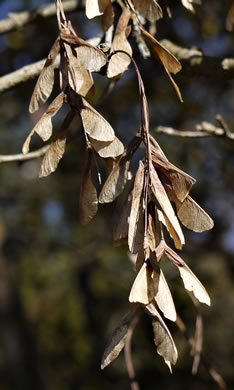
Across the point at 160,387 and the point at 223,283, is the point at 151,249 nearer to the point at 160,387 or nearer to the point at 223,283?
the point at 223,283

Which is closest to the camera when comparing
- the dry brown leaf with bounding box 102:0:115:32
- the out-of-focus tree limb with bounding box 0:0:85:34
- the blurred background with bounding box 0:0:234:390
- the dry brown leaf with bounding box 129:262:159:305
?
the dry brown leaf with bounding box 129:262:159:305

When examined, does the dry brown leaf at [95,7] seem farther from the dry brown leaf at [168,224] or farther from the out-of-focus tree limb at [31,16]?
the out-of-focus tree limb at [31,16]

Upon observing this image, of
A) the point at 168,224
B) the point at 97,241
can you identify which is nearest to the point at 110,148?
the point at 168,224

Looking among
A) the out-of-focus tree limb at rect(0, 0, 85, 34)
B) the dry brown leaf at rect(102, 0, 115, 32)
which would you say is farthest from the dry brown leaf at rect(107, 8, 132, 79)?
the out-of-focus tree limb at rect(0, 0, 85, 34)

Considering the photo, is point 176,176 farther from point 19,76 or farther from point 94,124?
point 19,76

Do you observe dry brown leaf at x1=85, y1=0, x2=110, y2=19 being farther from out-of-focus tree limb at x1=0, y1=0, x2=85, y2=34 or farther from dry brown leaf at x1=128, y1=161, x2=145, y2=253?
out-of-focus tree limb at x1=0, y1=0, x2=85, y2=34

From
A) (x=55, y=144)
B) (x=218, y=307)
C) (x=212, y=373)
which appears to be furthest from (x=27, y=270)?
(x=55, y=144)
